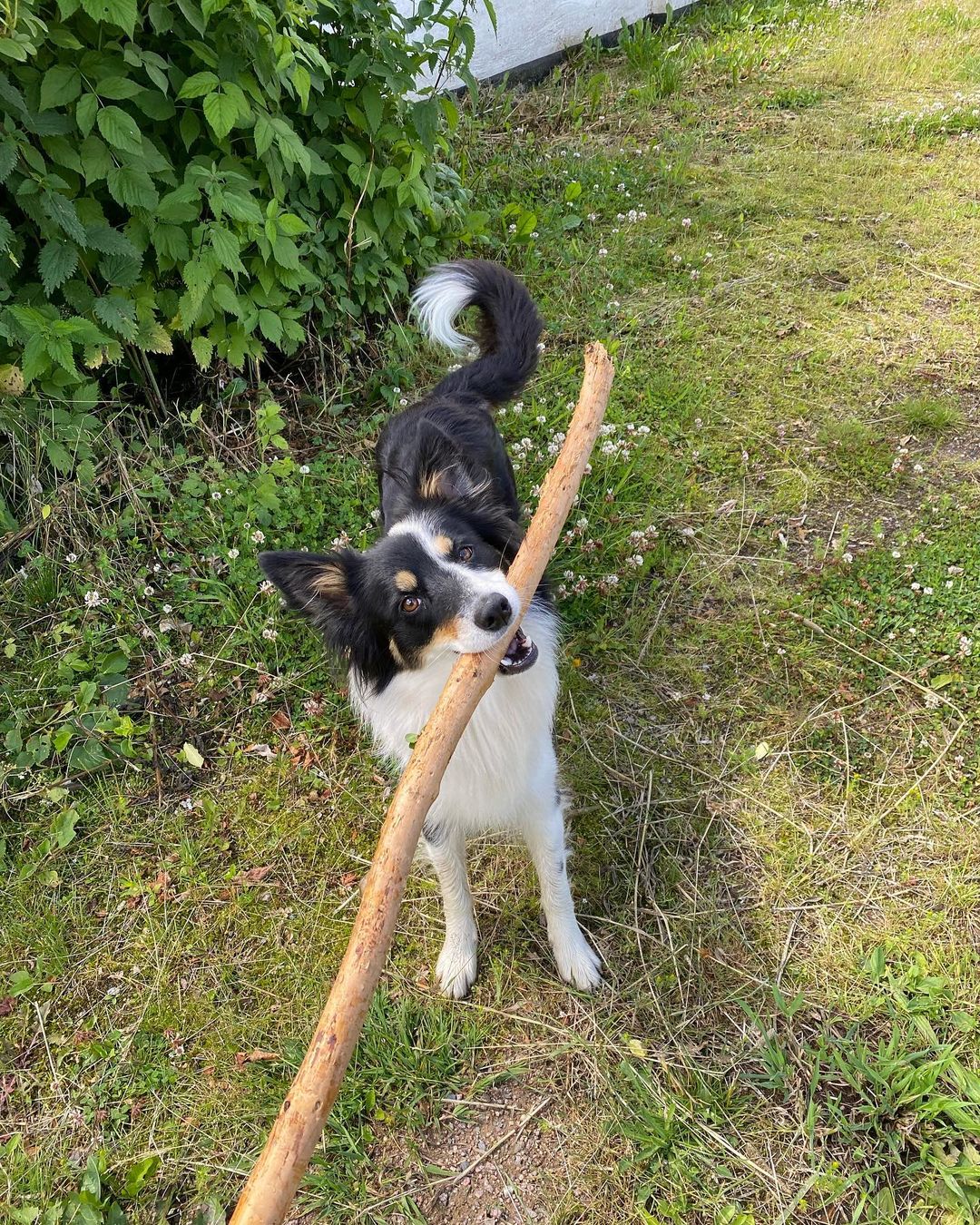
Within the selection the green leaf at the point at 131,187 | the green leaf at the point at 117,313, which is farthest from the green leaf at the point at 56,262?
the green leaf at the point at 131,187

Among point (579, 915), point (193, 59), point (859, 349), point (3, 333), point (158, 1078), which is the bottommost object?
point (158, 1078)

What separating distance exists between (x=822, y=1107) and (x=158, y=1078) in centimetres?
188

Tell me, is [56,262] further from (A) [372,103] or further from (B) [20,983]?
(B) [20,983]

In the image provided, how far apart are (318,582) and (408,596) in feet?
0.84

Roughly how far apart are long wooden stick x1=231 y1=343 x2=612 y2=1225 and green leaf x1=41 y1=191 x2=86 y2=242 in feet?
6.76

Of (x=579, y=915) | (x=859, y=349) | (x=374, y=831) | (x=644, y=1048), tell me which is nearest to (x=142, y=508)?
(x=374, y=831)

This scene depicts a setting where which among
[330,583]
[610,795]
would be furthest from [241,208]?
[610,795]

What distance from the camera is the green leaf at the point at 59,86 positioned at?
274 centimetres

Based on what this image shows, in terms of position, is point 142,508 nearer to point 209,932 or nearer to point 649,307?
point 209,932

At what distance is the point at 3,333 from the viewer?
2941 millimetres

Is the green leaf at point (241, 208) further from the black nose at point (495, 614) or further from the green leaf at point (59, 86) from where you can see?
the black nose at point (495, 614)

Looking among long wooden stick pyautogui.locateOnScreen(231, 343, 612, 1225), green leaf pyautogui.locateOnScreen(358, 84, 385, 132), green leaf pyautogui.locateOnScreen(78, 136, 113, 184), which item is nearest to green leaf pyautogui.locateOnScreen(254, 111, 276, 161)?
green leaf pyautogui.locateOnScreen(78, 136, 113, 184)

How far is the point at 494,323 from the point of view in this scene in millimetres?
3486

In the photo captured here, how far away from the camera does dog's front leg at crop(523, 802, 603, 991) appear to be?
8.04 feet
